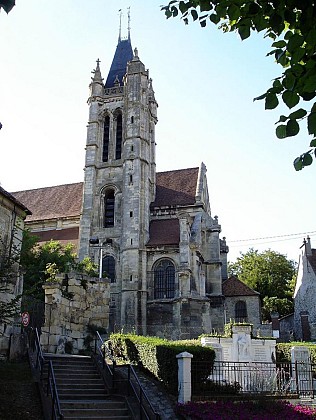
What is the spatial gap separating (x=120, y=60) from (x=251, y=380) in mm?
39960

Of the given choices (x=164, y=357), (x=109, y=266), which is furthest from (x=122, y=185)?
(x=164, y=357)


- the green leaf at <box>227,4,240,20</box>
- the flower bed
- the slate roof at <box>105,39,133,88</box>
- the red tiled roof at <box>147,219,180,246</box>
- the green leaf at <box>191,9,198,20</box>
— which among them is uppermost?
the slate roof at <box>105,39,133,88</box>

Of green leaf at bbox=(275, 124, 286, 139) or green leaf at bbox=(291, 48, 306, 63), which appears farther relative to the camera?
green leaf at bbox=(291, 48, 306, 63)

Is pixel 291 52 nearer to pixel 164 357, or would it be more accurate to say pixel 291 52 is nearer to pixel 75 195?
pixel 164 357

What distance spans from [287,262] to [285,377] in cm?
3732

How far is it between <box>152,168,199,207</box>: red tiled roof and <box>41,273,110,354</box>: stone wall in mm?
19987

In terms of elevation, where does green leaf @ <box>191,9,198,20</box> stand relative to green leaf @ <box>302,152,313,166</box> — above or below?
above

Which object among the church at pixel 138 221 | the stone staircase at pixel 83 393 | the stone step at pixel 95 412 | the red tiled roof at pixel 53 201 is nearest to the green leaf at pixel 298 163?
the stone staircase at pixel 83 393

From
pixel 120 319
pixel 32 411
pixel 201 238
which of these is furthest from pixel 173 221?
pixel 32 411

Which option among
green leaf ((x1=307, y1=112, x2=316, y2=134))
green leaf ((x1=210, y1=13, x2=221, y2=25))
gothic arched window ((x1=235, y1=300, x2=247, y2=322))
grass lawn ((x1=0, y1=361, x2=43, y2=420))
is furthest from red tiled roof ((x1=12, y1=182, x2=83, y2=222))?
green leaf ((x1=307, y1=112, x2=316, y2=134))

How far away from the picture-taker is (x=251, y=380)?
14.1 meters

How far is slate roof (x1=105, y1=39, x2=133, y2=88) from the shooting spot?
45.2 meters

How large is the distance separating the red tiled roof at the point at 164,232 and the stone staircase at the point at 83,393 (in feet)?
65.6

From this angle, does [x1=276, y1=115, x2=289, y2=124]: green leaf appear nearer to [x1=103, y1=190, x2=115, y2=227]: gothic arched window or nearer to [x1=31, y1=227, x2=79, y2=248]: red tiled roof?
[x1=103, y1=190, x2=115, y2=227]: gothic arched window
